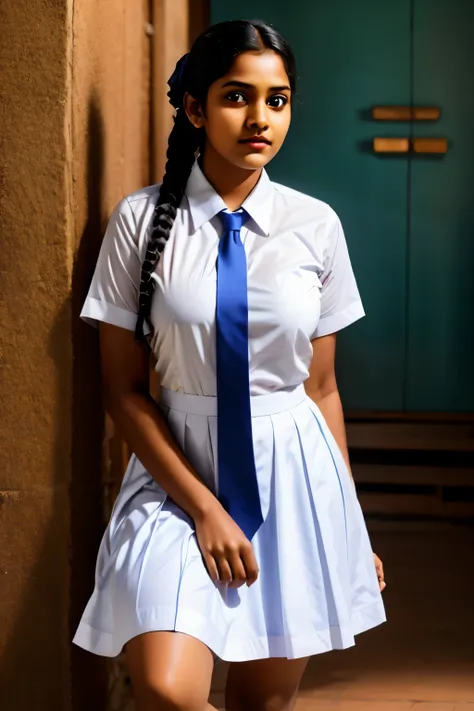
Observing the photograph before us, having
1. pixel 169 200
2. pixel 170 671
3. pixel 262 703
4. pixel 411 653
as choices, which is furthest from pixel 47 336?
pixel 411 653

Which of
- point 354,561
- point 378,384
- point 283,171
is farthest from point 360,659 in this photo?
point 283,171

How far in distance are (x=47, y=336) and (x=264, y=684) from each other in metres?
0.77

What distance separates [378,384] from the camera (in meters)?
4.39

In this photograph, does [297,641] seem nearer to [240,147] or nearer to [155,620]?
[155,620]

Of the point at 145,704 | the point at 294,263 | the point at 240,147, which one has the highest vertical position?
the point at 240,147

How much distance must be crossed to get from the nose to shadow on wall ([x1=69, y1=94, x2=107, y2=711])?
399mm

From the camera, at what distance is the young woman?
68.1 inches

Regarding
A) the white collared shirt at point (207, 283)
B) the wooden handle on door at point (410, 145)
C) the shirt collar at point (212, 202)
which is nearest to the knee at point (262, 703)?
the white collared shirt at point (207, 283)

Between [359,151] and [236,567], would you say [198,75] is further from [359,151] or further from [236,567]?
[359,151]

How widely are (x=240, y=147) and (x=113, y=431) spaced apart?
787mm

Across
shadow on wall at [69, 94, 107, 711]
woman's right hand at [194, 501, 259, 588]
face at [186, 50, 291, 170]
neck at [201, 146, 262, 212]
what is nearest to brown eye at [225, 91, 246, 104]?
face at [186, 50, 291, 170]

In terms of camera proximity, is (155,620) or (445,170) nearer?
(155,620)

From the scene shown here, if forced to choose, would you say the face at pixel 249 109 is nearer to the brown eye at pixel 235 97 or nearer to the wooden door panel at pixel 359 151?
the brown eye at pixel 235 97

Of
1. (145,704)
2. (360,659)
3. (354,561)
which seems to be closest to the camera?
(145,704)
